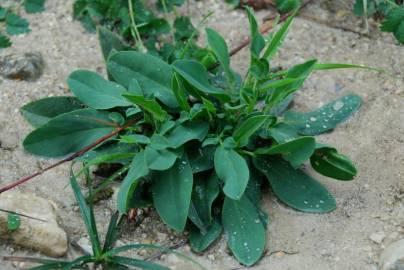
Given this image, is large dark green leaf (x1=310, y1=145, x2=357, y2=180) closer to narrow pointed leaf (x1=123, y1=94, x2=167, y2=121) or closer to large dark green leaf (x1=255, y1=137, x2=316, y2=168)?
large dark green leaf (x1=255, y1=137, x2=316, y2=168)

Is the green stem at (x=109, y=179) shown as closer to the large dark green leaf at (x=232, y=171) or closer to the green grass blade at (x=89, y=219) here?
the green grass blade at (x=89, y=219)

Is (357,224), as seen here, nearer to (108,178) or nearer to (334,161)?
(334,161)

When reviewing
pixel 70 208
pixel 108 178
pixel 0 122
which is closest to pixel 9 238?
pixel 70 208

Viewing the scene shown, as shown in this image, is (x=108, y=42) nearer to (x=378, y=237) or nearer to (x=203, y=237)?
(x=203, y=237)

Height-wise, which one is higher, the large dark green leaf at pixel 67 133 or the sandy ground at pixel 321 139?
the large dark green leaf at pixel 67 133

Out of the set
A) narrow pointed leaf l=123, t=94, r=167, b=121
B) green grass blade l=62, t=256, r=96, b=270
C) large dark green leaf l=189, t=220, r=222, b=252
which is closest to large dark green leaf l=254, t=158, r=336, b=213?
large dark green leaf l=189, t=220, r=222, b=252

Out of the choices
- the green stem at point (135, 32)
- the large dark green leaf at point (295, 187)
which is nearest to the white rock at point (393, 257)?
the large dark green leaf at point (295, 187)
